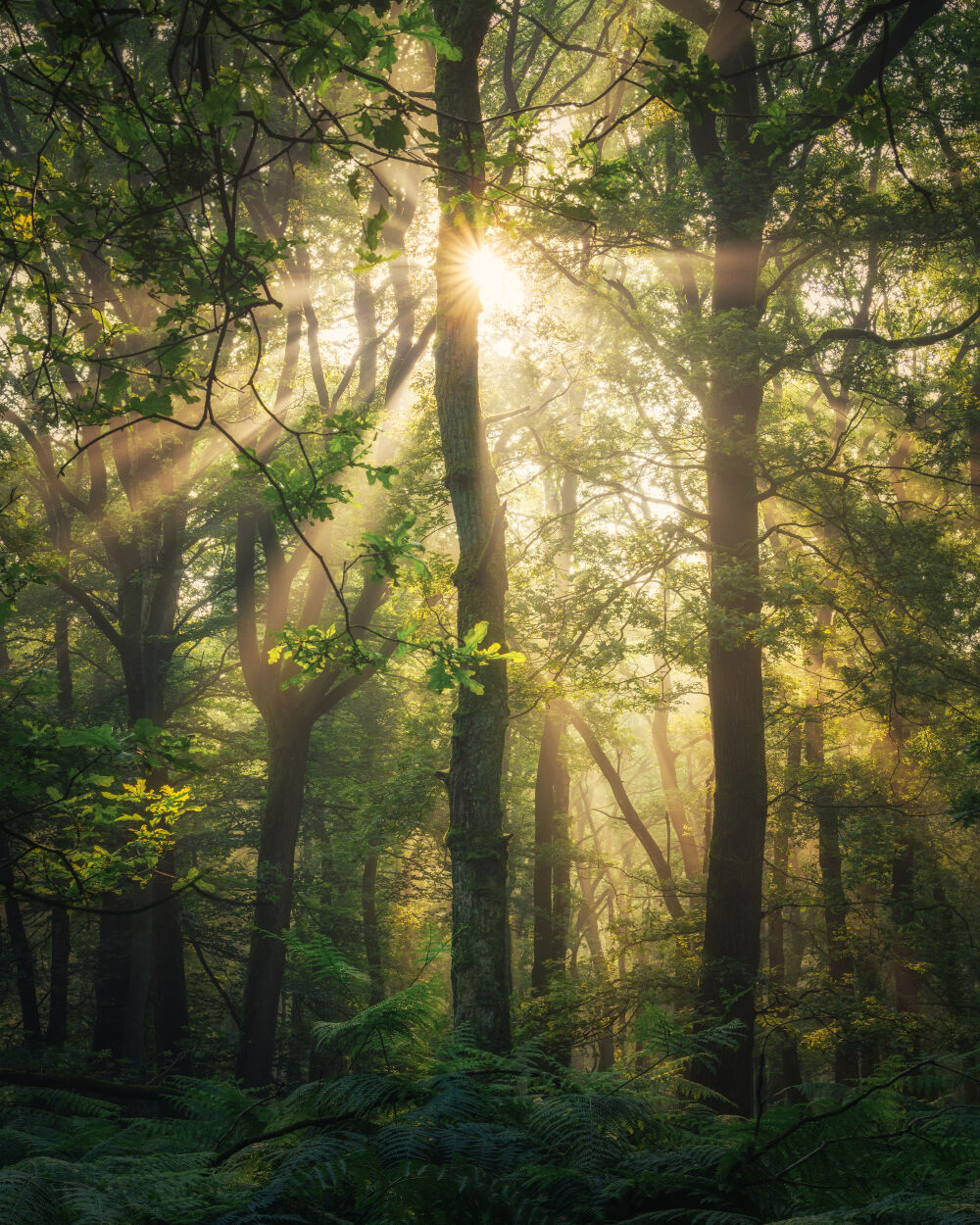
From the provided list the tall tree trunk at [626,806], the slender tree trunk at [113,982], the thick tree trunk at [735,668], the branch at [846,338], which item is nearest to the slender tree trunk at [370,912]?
the tall tree trunk at [626,806]

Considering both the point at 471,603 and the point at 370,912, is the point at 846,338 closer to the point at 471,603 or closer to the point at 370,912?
the point at 471,603

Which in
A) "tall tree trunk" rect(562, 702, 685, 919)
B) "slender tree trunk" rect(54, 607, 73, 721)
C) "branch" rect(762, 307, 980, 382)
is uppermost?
"branch" rect(762, 307, 980, 382)

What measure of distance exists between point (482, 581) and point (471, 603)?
0.70 feet

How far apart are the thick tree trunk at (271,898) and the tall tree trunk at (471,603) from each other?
6.81 meters

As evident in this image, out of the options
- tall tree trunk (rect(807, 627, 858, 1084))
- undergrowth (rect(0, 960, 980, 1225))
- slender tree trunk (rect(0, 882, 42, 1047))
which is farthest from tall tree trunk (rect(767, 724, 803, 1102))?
slender tree trunk (rect(0, 882, 42, 1047))

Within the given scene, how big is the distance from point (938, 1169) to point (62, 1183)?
2365 mm

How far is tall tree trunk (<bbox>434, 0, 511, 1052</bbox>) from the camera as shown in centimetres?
608

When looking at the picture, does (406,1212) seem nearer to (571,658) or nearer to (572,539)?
(571,658)

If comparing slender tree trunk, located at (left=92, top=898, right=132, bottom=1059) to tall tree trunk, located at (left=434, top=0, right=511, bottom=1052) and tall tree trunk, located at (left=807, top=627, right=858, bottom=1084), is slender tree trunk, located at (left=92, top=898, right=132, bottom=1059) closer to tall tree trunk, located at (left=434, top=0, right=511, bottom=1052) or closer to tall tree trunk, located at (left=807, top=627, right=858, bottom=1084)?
tall tree trunk, located at (left=434, top=0, right=511, bottom=1052)

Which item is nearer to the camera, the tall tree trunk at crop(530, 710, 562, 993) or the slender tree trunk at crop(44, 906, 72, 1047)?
the slender tree trunk at crop(44, 906, 72, 1047)

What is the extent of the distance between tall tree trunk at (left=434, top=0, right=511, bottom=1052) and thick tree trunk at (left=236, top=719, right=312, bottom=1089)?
22.4 feet

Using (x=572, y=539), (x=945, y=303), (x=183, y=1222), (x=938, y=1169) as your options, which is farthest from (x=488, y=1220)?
(x=945, y=303)

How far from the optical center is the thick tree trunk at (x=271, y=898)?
1232 cm

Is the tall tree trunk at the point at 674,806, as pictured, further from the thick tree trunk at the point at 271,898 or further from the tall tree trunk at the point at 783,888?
the thick tree trunk at the point at 271,898
